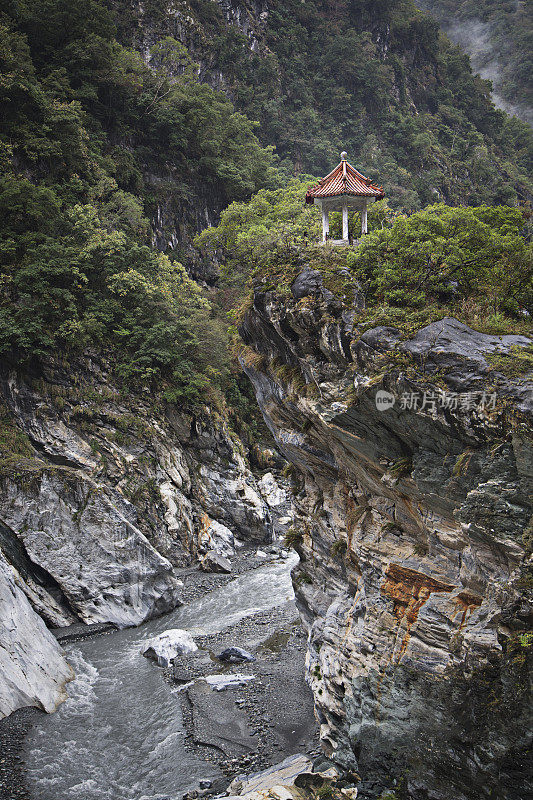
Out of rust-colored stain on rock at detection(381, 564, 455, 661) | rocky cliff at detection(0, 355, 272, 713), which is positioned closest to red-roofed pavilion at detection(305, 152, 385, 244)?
rust-colored stain on rock at detection(381, 564, 455, 661)

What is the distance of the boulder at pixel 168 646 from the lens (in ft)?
51.8

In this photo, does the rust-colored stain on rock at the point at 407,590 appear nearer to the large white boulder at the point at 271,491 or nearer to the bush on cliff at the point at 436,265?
the bush on cliff at the point at 436,265

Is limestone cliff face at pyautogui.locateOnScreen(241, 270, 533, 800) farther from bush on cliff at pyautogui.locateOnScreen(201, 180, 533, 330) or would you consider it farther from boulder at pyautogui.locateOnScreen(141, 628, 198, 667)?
boulder at pyautogui.locateOnScreen(141, 628, 198, 667)

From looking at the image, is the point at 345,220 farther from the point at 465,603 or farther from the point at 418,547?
the point at 465,603

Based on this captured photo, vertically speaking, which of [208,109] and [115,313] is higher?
[208,109]

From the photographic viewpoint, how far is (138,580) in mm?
19188

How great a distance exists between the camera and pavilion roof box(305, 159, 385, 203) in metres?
15.1

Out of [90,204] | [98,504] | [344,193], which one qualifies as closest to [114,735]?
[98,504]

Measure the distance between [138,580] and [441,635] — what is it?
1351cm

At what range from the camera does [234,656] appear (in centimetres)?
1580

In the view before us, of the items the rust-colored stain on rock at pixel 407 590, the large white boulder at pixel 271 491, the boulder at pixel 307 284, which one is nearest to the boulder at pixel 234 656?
the rust-colored stain on rock at pixel 407 590

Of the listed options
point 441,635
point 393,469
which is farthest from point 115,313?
point 441,635

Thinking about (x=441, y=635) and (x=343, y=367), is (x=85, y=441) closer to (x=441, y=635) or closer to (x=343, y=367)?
(x=343, y=367)

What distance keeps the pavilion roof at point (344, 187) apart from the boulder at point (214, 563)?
52.7ft
